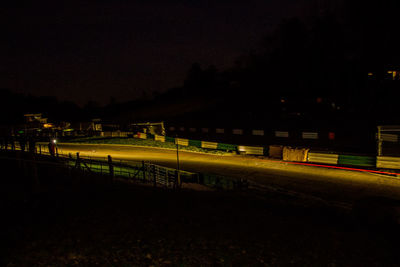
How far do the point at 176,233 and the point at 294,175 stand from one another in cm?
1392

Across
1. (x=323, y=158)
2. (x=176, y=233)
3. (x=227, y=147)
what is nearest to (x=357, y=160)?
(x=323, y=158)

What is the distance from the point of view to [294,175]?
773 inches

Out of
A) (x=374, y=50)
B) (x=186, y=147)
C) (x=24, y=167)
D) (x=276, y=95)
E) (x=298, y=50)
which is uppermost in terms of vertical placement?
(x=298, y=50)

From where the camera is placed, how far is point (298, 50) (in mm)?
55656

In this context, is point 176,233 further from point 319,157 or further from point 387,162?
point 319,157

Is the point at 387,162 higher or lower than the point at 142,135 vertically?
lower

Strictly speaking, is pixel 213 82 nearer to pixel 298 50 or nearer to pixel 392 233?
pixel 298 50

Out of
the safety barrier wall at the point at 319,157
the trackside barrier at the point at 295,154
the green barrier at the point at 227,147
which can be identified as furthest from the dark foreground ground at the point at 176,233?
the green barrier at the point at 227,147

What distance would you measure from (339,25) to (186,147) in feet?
113

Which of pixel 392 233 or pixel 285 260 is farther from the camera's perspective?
pixel 392 233

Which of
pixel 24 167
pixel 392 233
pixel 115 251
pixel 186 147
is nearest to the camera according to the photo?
pixel 115 251

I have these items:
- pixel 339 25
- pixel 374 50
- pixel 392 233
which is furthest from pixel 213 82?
pixel 392 233

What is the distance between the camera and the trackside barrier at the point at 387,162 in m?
19.3

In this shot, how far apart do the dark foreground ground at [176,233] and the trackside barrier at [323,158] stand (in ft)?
40.2
